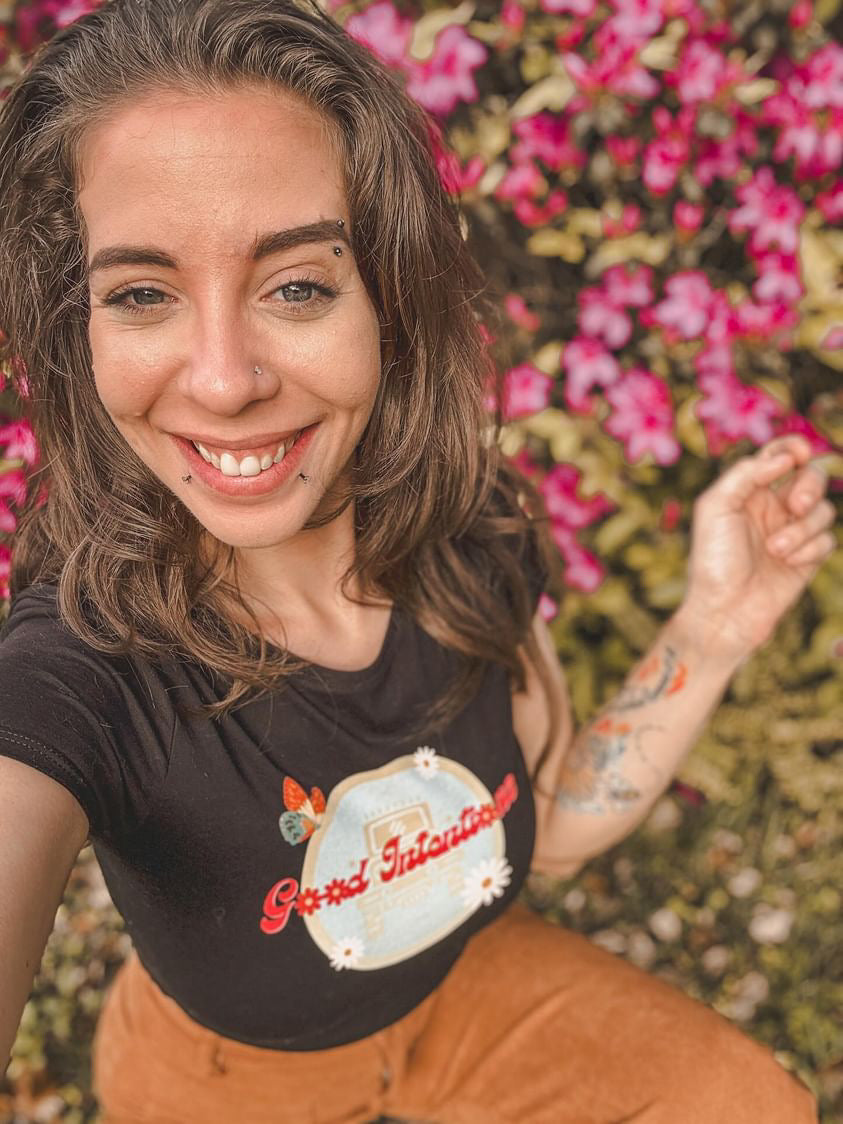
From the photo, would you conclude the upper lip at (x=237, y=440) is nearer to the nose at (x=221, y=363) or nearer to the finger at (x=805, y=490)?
the nose at (x=221, y=363)

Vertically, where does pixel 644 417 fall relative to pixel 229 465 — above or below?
below

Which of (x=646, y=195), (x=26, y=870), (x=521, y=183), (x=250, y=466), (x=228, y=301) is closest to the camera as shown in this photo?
(x=26, y=870)

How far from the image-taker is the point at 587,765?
1.93 metres

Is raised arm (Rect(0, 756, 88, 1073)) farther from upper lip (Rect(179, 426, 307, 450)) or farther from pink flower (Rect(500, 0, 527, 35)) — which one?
pink flower (Rect(500, 0, 527, 35))

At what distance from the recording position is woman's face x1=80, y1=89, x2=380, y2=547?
1.12 meters

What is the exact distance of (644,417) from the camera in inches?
101

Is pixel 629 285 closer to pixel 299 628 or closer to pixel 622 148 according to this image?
pixel 622 148

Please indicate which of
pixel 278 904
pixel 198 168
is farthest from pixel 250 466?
pixel 278 904

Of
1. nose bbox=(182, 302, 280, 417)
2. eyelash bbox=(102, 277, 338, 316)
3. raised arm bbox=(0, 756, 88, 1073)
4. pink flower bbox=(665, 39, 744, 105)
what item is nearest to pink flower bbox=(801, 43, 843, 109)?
pink flower bbox=(665, 39, 744, 105)

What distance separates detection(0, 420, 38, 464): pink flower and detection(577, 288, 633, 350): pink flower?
1.39 metres

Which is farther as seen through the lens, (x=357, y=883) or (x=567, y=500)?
(x=567, y=500)

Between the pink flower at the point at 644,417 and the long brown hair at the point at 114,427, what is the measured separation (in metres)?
0.97

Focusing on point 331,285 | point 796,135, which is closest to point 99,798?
point 331,285

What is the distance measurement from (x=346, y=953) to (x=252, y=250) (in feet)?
3.02
